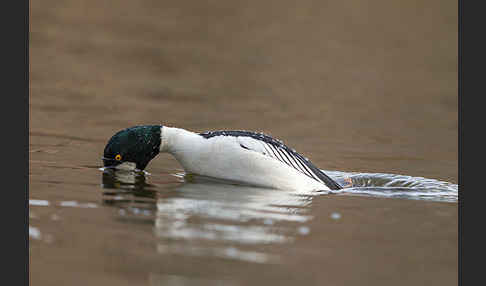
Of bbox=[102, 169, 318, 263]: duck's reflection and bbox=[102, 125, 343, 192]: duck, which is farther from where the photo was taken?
bbox=[102, 125, 343, 192]: duck

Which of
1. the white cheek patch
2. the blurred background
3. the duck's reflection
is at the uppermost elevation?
the blurred background

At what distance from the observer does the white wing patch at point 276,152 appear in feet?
30.7

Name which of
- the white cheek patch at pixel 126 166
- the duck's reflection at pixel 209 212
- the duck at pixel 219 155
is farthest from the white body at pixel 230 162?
the white cheek patch at pixel 126 166

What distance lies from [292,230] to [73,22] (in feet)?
49.2

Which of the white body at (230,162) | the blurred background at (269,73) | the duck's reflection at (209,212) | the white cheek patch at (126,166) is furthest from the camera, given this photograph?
the blurred background at (269,73)

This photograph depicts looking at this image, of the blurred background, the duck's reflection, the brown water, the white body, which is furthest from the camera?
the blurred background

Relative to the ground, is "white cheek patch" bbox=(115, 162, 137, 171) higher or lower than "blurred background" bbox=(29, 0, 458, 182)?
lower

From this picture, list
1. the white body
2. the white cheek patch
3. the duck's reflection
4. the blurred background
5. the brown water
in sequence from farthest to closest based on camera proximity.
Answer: the blurred background → the white cheek patch → the white body → the duck's reflection → the brown water

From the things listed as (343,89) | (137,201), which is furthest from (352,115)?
(137,201)

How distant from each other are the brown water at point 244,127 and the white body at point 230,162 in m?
0.18

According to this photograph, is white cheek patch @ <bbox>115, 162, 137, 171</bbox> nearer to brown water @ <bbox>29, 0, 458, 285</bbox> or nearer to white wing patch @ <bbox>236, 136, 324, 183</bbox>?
brown water @ <bbox>29, 0, 458, 285</bbox>

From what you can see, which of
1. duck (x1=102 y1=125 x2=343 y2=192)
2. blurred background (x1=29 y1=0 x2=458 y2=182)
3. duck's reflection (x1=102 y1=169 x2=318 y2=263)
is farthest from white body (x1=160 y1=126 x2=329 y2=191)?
blurred background (x1=29 y1=0 x2=458 y2=182)

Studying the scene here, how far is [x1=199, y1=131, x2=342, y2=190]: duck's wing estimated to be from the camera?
30.8 ft

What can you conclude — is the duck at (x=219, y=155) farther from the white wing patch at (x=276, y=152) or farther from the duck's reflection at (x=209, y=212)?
the duck's reflection at (x=209, y=212)
